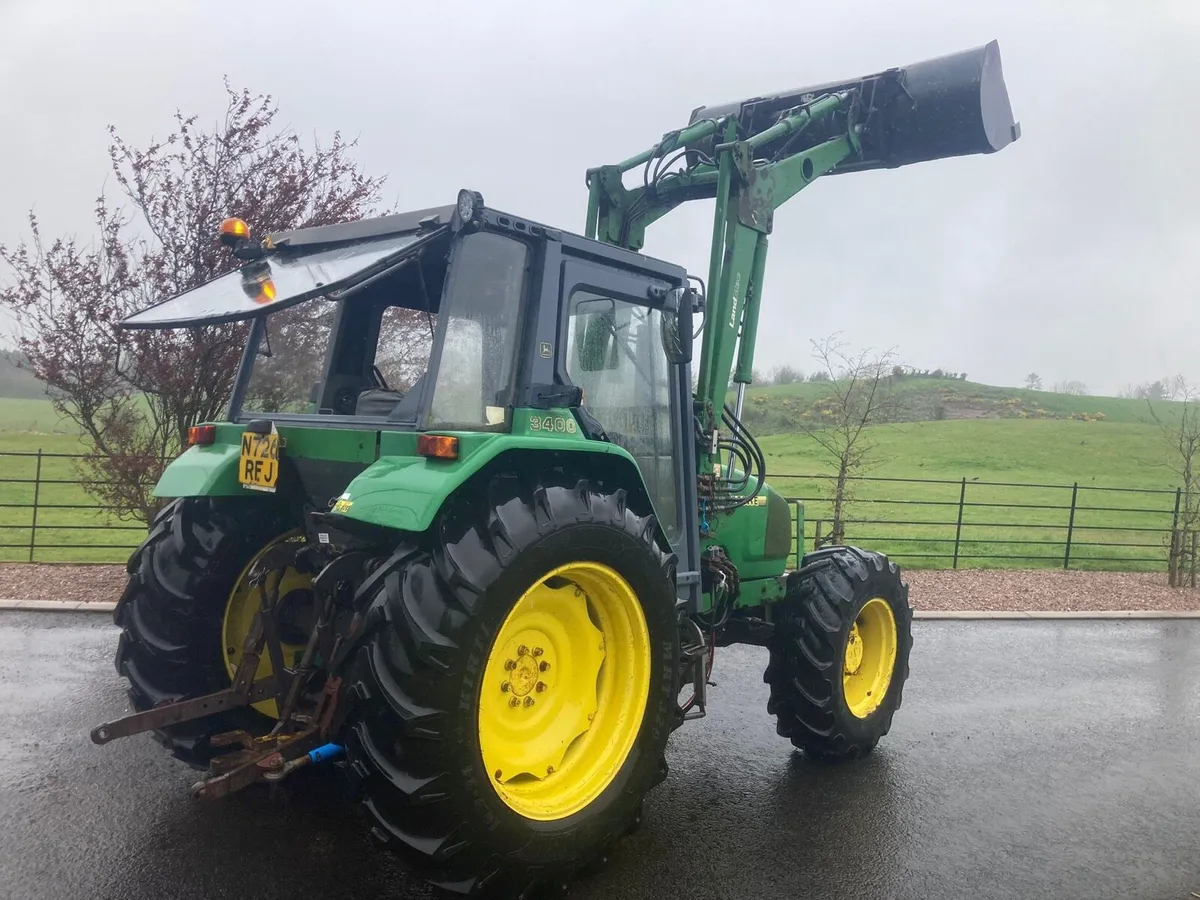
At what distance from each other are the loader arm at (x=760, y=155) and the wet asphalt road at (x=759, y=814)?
1732 mm

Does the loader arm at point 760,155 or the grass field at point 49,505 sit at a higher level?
the loader arm at point 760,155

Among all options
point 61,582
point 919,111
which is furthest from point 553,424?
point 61,582

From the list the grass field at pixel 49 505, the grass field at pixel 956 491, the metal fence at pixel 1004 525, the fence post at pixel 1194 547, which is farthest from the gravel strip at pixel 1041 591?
the grass field at pixel 49 505

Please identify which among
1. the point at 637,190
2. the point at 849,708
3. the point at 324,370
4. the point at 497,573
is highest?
the point at 637,190

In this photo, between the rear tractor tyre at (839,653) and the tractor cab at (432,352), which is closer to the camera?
the tractor cab at (432,352)

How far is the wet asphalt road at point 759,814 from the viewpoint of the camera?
3268 mm

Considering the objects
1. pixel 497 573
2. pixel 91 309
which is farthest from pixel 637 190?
pixel 91 309

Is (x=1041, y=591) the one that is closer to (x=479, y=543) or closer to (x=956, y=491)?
(x=479, y=543)

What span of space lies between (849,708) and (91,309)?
7438 mm

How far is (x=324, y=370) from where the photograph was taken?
13.2 feet

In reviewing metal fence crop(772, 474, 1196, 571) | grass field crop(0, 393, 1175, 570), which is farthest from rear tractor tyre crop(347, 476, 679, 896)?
grass field crop(0, 393, 1175, 570)

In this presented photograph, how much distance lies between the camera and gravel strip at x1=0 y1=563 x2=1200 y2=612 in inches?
320

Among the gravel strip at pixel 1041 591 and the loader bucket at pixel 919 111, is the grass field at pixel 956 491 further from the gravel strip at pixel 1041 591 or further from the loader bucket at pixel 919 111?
the loader bucket at pixel 919 111

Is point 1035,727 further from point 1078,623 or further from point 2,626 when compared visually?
point 2,626
